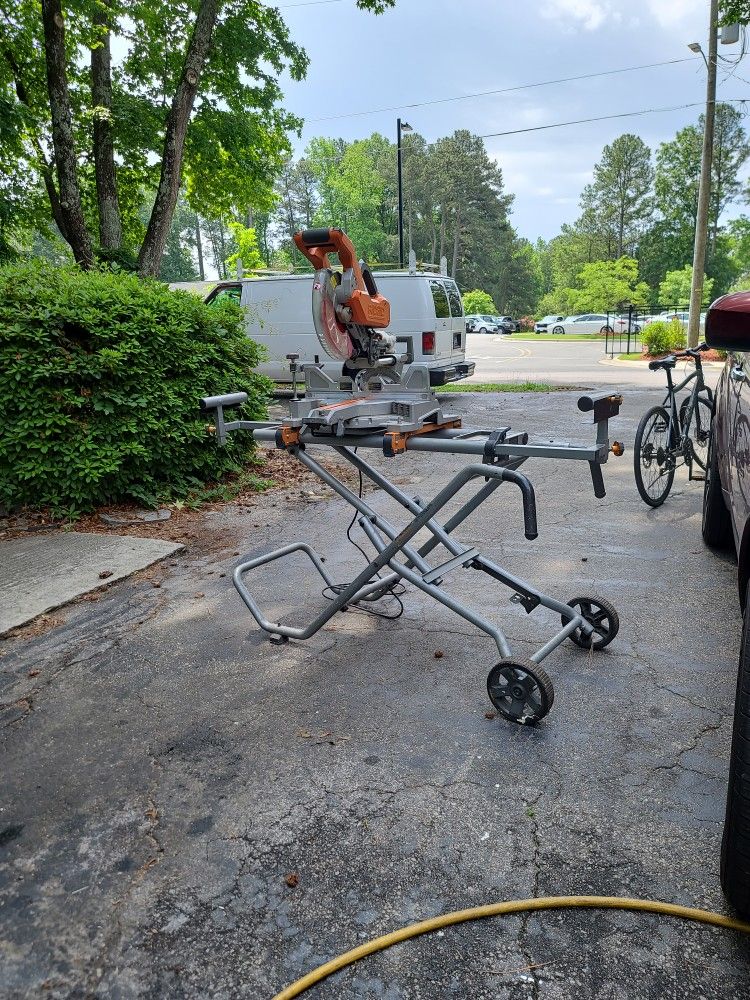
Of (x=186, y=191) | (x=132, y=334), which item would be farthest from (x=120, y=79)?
(x=132, y=334)

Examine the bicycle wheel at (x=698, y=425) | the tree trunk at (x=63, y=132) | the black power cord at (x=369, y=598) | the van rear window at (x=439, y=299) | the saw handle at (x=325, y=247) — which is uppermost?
the tree trunk at (x=63, y=132)

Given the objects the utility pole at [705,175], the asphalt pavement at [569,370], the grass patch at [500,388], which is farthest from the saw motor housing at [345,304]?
the utility pole at [705,175]

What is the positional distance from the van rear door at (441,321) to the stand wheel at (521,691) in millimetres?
9662

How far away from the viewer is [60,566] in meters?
4.72

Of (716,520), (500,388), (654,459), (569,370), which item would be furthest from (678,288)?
(716,520)

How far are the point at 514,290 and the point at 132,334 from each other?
81.4 m

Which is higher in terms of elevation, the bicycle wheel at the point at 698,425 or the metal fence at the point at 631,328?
the metal fence at the point at 631,328

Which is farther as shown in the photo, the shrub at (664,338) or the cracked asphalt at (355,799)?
the shrub at (664,338)

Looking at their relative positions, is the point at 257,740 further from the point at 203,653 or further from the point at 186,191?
the point at 186,191

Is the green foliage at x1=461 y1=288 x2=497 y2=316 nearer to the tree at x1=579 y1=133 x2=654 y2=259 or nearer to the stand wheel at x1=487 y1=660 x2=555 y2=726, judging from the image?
the tree at x1=579 y1=133 x2=654 y2=259

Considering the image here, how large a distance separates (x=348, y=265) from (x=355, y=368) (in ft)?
1.65

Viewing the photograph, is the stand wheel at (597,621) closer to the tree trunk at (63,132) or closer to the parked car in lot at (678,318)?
the tree trunk at (63,132)

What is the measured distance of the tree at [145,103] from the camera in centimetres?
1025

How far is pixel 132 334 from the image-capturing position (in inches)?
228
